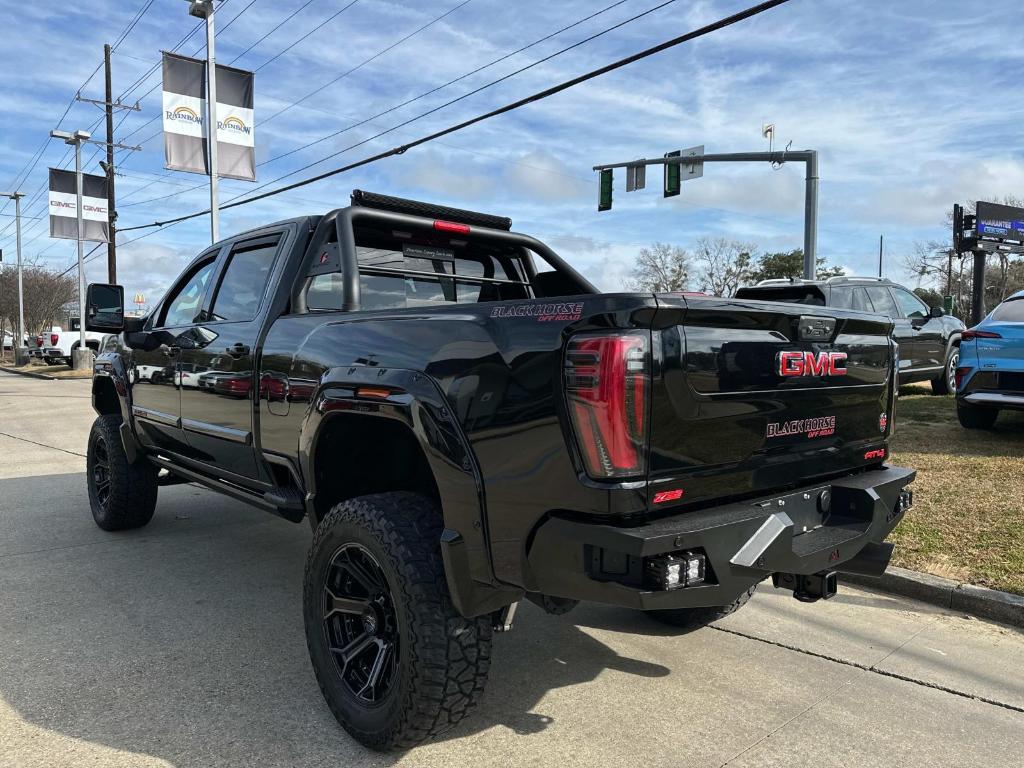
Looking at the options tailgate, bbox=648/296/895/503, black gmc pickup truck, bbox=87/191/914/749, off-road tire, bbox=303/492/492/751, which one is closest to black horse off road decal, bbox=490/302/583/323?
black gmc pickup truck, bbox=87/191/914/749

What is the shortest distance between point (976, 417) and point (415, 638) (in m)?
7.40

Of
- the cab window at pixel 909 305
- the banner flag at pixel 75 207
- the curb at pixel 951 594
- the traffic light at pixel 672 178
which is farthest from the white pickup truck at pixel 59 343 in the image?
the curb at pixel 951 594

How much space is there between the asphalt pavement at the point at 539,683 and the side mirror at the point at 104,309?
1541 mm

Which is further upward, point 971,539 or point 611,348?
point 611,348

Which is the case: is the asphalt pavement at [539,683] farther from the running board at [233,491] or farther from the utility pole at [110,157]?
the utility pole at [110,157]

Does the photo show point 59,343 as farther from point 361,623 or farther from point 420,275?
point 361,623

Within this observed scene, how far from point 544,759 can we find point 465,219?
9.46 ft

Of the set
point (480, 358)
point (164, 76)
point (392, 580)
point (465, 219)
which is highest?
point (164, 76)

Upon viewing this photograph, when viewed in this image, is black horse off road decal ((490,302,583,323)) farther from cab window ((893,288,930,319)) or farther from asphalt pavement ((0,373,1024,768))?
cab window ((893,288,930,319))

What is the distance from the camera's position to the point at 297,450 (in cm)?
332

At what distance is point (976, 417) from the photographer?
7.91m

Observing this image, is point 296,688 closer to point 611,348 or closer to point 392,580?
point 392,580

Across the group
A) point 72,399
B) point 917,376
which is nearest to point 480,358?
point 917,376

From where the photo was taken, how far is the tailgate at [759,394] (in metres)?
2.30
